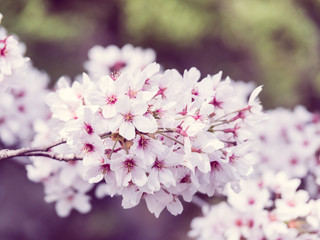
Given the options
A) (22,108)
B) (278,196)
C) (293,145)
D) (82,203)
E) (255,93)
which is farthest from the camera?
(293,145)

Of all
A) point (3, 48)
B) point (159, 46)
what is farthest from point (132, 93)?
point (159, 46)

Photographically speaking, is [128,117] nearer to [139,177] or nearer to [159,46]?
[139,177]

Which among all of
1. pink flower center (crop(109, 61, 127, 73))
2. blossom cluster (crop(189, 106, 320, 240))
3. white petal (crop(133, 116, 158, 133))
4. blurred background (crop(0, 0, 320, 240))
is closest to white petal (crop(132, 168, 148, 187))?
white petal (crop(133, 116, 158, 133))

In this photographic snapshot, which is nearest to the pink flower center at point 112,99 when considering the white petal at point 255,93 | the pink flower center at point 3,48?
the white petal at point 255,93

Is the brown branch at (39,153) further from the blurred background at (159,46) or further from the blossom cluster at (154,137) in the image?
the blurred background at (159,46)

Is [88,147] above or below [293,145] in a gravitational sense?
below

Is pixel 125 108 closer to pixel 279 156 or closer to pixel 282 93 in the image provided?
pixel 279 156
